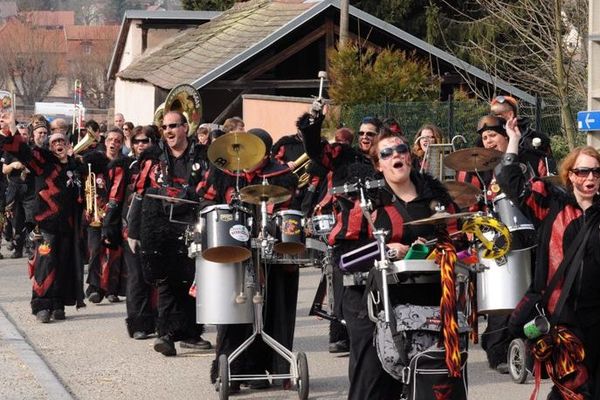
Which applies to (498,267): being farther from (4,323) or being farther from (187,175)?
(4,323)

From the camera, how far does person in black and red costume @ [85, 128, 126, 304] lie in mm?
15312

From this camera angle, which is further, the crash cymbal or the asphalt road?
the asphalt road

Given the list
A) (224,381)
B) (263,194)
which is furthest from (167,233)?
(224,381)

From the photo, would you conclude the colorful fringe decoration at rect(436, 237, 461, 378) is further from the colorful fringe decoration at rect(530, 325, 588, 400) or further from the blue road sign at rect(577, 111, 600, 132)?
the blue road sign at rect(577, 111, 600, 132)

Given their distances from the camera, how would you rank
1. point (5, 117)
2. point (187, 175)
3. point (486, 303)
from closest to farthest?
1. point (486, 303)
2. point (187, 175)
3. point (5, 117)

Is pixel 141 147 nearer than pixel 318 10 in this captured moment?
Yes

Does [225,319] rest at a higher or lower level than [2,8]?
lower

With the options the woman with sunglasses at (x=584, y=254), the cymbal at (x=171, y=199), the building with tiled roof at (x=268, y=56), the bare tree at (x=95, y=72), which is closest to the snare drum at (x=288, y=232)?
the cymbal at (x=171, y=199)

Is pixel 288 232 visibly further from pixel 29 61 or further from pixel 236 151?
pixel 29 61

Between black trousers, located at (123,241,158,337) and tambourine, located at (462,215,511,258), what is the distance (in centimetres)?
530

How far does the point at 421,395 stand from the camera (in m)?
6.89

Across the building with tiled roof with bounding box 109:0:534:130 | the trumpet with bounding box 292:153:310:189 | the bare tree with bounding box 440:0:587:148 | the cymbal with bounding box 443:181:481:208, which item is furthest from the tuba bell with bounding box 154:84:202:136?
the building with tiled roof with bounding box 109:0:534:130

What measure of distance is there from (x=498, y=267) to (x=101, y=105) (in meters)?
83.4

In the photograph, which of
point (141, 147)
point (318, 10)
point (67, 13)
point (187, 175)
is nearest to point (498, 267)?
point (187, 175)
